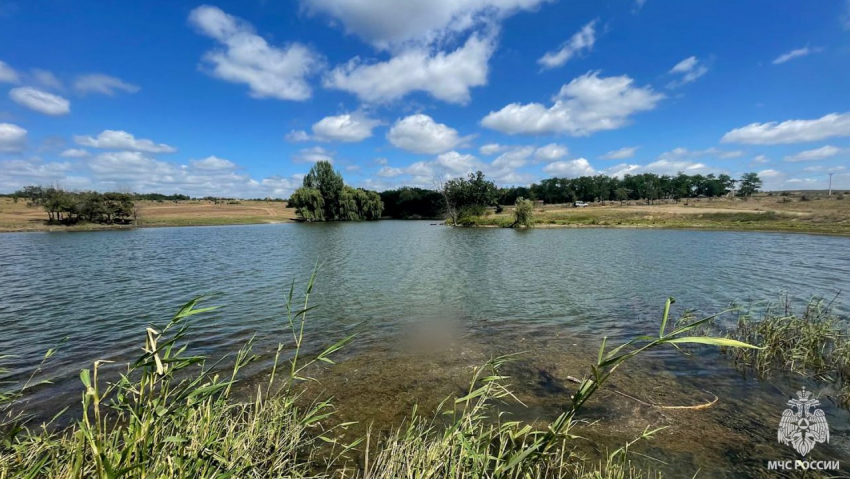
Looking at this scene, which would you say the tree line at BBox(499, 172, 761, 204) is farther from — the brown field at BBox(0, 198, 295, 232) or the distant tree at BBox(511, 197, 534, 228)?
the brown field at BBox(0, 198, 295, 232)

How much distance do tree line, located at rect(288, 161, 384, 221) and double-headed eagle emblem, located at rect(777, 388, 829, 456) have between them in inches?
3961

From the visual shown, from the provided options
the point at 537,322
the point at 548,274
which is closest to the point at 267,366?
the point at 537,322

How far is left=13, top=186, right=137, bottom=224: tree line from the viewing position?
7538 centimetres

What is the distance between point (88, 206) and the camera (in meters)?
77.9

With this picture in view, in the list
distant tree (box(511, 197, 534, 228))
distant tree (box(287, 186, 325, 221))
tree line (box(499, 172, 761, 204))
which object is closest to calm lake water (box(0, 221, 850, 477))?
distant tree (box(511, 197, 534, 228))

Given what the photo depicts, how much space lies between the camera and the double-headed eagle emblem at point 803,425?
6.05m

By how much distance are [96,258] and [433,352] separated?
33.2 meters

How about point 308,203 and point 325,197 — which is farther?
point 325,197

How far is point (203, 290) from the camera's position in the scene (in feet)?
58.0

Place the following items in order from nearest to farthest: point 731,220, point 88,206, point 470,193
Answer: point 731,220
point 88,206
point 470,193

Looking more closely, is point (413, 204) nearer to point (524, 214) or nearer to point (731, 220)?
point (524, 214)

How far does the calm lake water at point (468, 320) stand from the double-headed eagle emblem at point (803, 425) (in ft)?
0.50

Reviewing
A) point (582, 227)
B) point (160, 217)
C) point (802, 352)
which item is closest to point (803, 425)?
point (802, 352)

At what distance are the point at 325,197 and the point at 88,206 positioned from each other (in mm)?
51689
